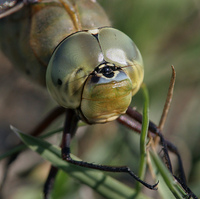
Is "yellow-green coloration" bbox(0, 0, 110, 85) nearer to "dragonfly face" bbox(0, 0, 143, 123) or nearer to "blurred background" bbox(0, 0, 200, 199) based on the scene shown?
"dragonfly face" bbox(0, 0, 143, 123)

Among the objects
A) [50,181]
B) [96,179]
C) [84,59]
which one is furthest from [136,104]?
[84,59]

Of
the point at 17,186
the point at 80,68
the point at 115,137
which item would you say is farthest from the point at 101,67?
the point at 17,186

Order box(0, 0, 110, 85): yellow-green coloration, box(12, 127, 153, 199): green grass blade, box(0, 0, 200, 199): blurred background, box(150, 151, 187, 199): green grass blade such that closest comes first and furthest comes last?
box(150, 151, 187, 199): green grass blade → box(12, 127, 153, 199): green grass blade → box(0, 0, 110, 85): yellow-green coloration → box(0, 0, 200, 199): blurred background

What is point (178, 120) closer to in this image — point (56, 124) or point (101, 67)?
point (56, 124)

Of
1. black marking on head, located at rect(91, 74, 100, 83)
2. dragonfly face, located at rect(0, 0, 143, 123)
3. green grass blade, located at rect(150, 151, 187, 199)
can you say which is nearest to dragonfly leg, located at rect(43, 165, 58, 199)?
dragonfly face, located at rect(0, 0, 143, 123)

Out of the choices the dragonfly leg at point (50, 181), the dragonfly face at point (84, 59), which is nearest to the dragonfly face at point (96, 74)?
the dragonfly face at point (84, 59)

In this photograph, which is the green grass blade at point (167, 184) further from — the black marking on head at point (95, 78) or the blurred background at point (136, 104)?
the blurred background at point (136, 104)
